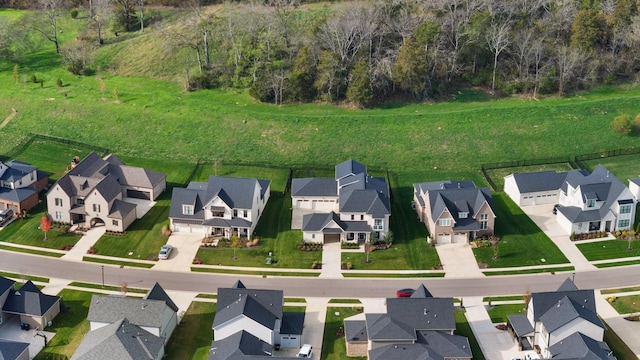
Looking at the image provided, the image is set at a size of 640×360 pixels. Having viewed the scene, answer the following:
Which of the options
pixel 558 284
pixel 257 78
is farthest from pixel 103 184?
pixel 558 284

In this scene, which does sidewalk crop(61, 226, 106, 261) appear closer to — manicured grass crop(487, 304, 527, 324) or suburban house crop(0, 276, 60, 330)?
suburban house crop(0, 276, 60, 330)

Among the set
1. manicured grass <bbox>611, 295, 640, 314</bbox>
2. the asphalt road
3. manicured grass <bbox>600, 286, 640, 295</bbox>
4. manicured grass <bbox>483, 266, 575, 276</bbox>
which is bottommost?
manicured grass <bbox>611, 295, 640, 314</bbox>

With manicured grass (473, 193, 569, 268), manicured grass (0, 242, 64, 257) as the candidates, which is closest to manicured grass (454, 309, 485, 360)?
manicured grass (473, 193, 569, 268)

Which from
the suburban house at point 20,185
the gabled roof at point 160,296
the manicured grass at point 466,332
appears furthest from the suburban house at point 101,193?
the manicured grass at point 466,332

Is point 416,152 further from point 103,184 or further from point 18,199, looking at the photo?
point 18,199

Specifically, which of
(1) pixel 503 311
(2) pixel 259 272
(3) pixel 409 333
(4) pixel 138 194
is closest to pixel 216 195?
(2) pixel 259 272
